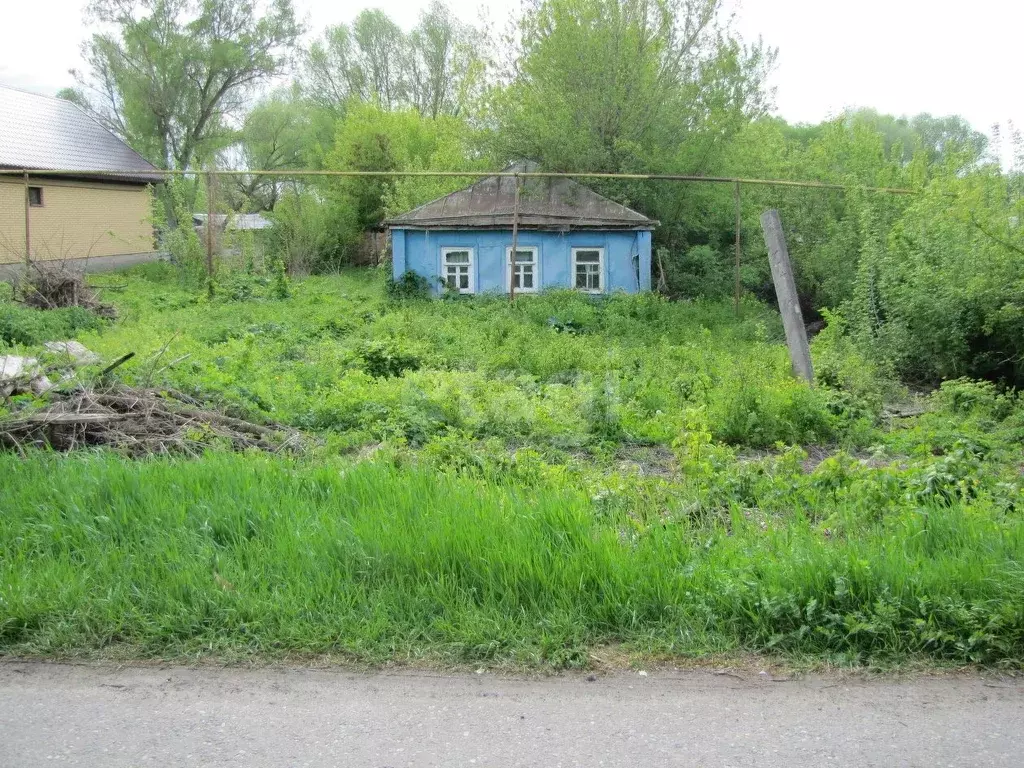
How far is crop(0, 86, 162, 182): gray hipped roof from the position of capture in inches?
1126

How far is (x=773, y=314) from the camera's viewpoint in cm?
1883

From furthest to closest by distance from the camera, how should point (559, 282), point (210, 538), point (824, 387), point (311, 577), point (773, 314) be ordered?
point (559, 282)
point (773, 314)
point (824, 387)
point (210, 538)
point (311, 577)

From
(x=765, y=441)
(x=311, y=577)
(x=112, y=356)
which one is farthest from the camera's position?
(x=112, y=356)

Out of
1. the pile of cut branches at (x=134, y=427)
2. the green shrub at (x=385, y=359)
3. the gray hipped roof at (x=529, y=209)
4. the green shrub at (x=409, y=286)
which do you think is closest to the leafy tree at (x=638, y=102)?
the gray hipped roof at (x=529, y=209)

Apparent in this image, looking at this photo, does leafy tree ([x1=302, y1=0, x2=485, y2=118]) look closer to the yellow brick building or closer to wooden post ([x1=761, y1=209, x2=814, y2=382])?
the yellow brick building

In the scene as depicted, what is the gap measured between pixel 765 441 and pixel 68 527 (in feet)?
21.2

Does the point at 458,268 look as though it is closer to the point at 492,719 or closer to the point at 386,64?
the point at 492,719

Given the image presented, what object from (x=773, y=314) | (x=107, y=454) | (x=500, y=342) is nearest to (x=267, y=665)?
(x=107, y=454)

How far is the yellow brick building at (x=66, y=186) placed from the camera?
26891 mm

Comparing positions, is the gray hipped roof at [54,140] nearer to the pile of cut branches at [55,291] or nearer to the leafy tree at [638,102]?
the pile of cut branches at [55,291]

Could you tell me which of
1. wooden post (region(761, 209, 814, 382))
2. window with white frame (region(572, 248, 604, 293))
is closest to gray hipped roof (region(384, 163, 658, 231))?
window with white frame (region(572, 248, 604, 293))

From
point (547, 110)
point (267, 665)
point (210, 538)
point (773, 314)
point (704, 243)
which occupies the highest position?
point (547, 110)

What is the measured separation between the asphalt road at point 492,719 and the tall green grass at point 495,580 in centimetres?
24

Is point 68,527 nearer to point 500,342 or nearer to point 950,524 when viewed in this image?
point 950,524
